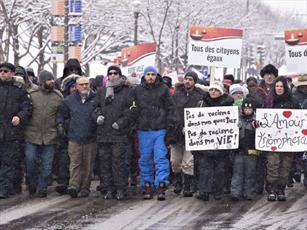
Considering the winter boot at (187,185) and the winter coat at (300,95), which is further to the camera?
the winter coat at (300,95)

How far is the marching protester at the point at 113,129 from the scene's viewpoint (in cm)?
1171

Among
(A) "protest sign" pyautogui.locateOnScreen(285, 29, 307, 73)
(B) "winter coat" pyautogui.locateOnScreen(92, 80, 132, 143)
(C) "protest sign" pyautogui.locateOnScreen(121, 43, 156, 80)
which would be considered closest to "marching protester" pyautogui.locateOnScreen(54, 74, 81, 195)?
(B) "winter coat" pyautogui.locateOnScreen(92, 80, 132, 143)

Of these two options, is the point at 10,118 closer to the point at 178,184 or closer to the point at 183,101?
the point at 183,101

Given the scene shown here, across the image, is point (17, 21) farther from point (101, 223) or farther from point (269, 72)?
point (101, 223)

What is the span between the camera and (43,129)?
11898mm

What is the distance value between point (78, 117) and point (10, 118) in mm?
934

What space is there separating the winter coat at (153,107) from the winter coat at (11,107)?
1.49 meters

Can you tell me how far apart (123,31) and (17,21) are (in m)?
10.9

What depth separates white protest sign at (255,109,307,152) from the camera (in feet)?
39.1

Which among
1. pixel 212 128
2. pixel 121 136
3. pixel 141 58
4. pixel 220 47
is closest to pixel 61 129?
pixel 121 136

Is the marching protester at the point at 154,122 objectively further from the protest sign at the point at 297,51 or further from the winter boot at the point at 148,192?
the protest sign at the point at 297,51

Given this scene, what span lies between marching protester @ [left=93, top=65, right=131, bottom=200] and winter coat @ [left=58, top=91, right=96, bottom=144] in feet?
0.45

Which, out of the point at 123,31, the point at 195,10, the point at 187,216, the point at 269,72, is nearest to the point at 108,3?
the point at 123,31

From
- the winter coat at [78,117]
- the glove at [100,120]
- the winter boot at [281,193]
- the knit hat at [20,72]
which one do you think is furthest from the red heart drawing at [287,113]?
the knit hat at [20,72]
